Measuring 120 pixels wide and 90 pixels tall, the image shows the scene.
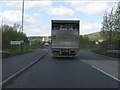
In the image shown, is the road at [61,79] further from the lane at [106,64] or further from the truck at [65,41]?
the truck at [65,41]

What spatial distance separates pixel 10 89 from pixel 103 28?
151 feet

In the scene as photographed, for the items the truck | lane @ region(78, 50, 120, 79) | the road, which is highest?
the truck

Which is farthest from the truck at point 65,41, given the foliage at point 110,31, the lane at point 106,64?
the foliage at point 110,31

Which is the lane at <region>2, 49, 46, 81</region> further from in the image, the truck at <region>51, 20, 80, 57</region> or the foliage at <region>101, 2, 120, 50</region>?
the foliage at <region>101, 2, 120, 50</region>

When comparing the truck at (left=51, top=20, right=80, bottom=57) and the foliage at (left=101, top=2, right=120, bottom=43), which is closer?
the truck at (left=51, top=20, right=80, bottom=57)

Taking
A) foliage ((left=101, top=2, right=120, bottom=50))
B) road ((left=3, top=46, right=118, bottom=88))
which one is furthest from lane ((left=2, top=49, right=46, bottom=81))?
foliage ((left=101, top=2, right=120, bottom=50))

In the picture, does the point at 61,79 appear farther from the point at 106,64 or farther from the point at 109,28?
the point at 109,28

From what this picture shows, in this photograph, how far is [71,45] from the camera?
38250 mm

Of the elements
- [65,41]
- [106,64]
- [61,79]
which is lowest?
[106,64]

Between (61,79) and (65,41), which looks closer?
(61,79)

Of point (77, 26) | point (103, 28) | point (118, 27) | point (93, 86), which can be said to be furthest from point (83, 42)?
point (93, 86)

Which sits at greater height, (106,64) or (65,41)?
(65,41)

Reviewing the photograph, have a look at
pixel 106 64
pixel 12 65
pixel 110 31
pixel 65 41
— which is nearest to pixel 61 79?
pixel 12 65

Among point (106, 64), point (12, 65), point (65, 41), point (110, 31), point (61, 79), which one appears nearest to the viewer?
point (61, 79)
